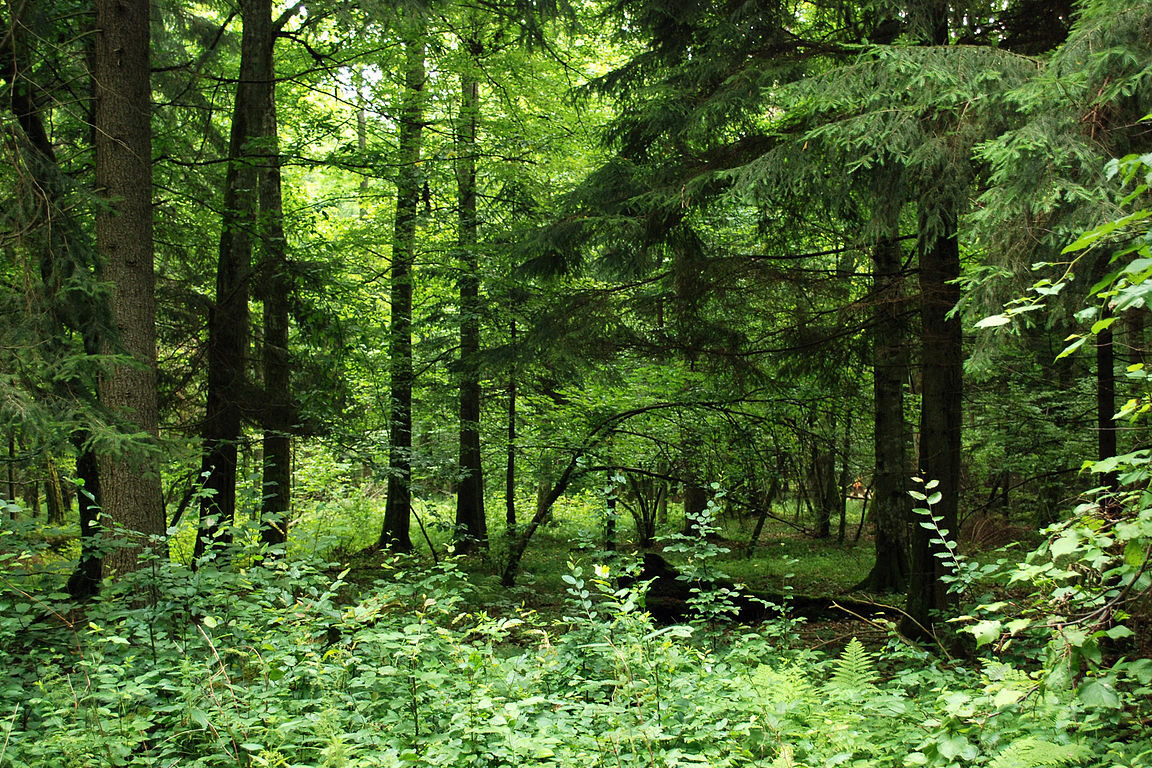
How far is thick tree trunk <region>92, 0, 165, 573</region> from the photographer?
5.57 m

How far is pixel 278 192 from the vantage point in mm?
9289

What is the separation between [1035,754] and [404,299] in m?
11.2

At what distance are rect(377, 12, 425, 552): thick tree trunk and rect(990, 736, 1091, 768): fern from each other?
831 centimetres

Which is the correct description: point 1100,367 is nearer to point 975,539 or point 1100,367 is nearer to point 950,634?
point 950,634

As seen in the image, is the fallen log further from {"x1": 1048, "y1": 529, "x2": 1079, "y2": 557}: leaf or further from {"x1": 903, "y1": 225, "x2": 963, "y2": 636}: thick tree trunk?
{"x1": 1048, "y1": 529, "x2": 1079, "y2": 557}: leaf

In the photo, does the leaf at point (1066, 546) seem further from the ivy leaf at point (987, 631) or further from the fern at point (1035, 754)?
the fern at point (1035, 754)

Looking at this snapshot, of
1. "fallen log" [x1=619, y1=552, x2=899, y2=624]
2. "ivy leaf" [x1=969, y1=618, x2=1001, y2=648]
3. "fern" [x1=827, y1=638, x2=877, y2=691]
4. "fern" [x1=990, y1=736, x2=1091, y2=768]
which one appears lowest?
"fallen log" [x1=619, y1=552, x2=899, y2=624]

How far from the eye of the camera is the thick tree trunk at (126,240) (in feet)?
Result: 18.3

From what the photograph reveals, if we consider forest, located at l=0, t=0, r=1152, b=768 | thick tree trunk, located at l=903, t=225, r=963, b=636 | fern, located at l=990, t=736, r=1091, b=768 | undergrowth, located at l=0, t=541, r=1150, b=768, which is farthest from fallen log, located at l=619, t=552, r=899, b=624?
fern, located at l=990, t=736, r=1091, b=768

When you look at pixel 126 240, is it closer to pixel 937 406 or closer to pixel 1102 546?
pixel 1102 546

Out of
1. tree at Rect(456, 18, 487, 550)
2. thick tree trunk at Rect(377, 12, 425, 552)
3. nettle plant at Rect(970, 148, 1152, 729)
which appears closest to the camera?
nettle plant at Rect(970, 148, 1152, 729)

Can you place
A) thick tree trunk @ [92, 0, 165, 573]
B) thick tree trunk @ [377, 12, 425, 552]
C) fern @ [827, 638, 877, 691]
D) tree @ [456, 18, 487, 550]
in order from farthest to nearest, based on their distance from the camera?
tree @ [456, 18, 487, 550] < thick tree trunk @ [377, 12, 425, 552] < thick tree trunk @ [92, 0, 165, 573] < fern @ [827, 638, 877, 691]

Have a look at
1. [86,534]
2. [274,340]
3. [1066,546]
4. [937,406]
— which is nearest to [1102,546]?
[1066,546]

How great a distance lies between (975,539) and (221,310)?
13.4m
